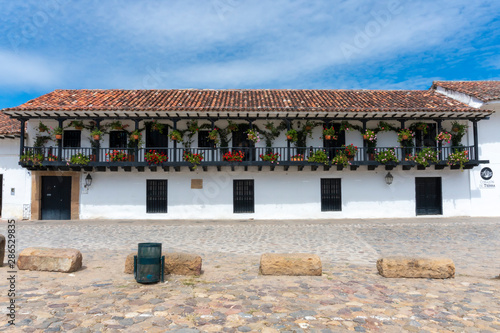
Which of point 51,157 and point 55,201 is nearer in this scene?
point 51,157

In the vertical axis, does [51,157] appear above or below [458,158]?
above

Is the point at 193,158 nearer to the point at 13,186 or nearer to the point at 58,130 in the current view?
the point at 58,130

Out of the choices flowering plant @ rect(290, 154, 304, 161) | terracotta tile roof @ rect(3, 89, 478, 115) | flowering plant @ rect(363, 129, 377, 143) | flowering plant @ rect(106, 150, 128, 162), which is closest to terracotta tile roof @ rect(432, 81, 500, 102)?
terracotta tile roof @ rect(3, 89, 478, 115)

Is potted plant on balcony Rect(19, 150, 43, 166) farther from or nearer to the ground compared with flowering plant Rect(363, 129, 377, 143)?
nearer to the ground

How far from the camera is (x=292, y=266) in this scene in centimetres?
618

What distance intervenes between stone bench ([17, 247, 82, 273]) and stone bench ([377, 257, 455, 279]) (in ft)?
19.0

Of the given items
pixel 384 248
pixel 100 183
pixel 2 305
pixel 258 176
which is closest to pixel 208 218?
pixel 258 176

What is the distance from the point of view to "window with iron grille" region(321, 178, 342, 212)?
1645 cm

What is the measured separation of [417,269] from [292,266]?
2.26m

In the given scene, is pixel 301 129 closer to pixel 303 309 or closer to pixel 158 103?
pixel 158 103

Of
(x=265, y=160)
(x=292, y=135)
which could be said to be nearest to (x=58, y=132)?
(x=265, y=160)

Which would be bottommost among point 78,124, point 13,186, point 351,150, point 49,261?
point 49,261

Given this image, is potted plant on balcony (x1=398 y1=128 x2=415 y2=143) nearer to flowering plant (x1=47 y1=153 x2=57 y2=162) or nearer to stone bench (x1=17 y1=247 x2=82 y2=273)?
stone bench (x1=17 y1=247 x2=82 y2=273)

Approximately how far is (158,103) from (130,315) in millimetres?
13014
